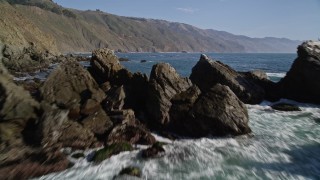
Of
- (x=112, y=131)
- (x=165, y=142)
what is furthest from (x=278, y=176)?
(x=112, y=131)

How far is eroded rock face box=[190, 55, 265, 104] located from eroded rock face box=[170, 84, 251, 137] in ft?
23.1

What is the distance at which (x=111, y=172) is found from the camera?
1466cm

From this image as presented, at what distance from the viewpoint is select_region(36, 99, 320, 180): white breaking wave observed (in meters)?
14.5

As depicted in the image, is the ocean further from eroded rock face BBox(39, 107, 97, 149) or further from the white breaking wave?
eroded rock face BBox(39, 107, 97, 149)

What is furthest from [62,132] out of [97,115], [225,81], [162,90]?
[225,81]

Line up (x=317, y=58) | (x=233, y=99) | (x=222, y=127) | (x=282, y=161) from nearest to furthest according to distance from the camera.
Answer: (x=282, y=161) < (x=222, y=127) < (x=233, y=99) < (x=317, y=58)

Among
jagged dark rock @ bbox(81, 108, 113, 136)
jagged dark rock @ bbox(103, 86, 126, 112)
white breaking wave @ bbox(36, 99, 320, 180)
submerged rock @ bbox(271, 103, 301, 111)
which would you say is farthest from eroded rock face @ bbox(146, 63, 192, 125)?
submerged rock @ bbox(271, 103, 301, 111)

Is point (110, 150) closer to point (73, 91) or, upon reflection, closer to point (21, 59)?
point (73, 91)

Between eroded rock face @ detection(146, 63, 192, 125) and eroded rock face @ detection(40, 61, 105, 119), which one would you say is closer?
eroded rock face @ detection(40, 61, 105, 119)

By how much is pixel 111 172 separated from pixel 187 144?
515 cm

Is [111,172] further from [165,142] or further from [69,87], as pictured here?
[69,87]

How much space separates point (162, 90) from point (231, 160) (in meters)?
7.78

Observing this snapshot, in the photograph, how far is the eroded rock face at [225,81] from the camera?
2861 cm

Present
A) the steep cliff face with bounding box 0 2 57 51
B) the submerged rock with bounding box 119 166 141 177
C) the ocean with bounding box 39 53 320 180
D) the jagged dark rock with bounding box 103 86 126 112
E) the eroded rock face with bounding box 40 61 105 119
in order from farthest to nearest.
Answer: the steep cliff face with bounding box 0 2 57 51 → the jagged dark rock with bounding box 103 86 126 112 → the eroded rock face with bounding box 40 61 105 119 → the ocean with bounding box 39 53 320 180 → the submerged rock with bounding box 119 166 141 177
